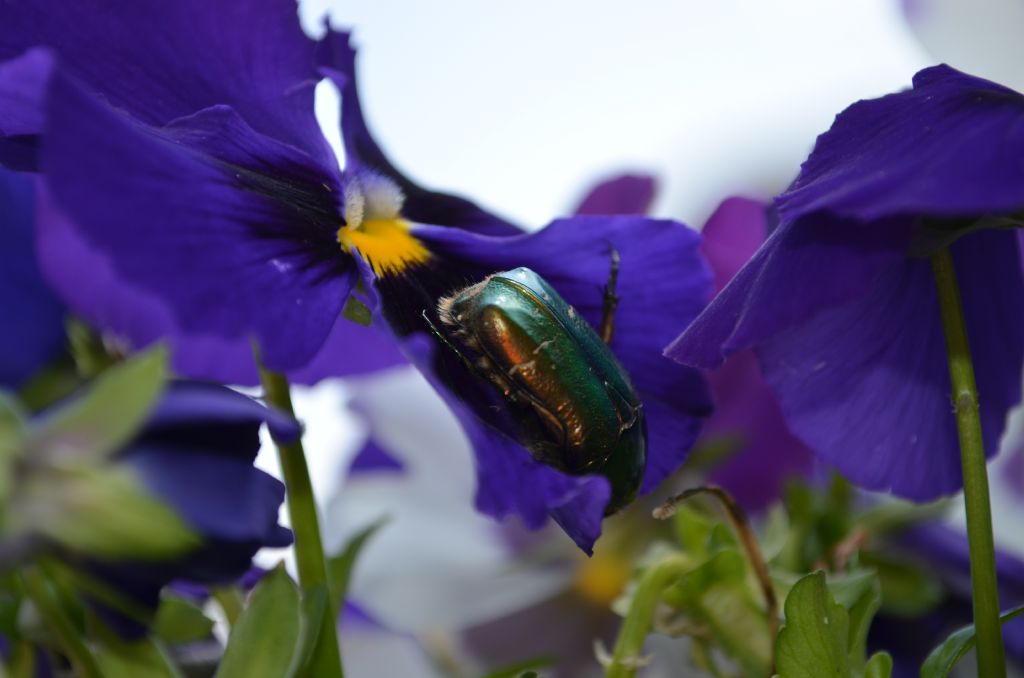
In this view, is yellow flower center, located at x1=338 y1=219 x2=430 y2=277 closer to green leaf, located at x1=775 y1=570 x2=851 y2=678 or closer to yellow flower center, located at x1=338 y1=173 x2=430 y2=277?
yellow flower center, located at x1=338 y1=173 x2=430 y2=277

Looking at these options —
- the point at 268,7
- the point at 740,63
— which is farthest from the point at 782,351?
the point at 740,63

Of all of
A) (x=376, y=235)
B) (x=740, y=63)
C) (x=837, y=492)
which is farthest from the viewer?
(x=740, y=63)

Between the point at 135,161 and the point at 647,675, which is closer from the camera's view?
the point at 135,161

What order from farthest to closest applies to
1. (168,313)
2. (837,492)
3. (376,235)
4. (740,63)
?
(740,63)
(837,492)
(376,235)
(168,313)

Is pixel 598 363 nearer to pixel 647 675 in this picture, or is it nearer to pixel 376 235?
pixel 376 235

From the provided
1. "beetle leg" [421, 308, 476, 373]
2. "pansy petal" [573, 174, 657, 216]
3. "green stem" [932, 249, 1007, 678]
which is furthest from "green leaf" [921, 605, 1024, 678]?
"pansy petal" [573, 174, 657, 216]

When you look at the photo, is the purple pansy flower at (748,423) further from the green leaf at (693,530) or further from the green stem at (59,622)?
the green stem at (59,622)
